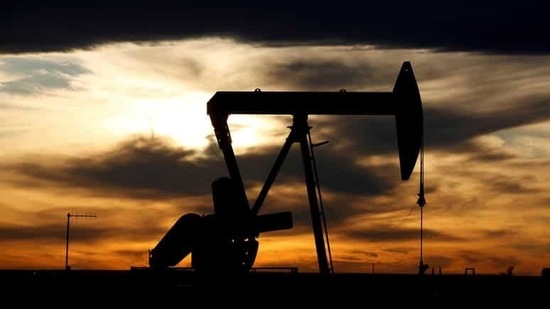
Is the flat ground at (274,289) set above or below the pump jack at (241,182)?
below

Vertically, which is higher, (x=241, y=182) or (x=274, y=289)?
(x=241, y=182)

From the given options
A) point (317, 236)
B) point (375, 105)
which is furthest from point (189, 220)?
point (375, 105)

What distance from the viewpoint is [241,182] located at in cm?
4209

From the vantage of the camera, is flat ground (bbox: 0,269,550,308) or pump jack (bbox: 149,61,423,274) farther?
pump jack (bbox: 149,61,423,274)

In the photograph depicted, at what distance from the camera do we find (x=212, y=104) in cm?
4134

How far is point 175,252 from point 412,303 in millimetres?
10744

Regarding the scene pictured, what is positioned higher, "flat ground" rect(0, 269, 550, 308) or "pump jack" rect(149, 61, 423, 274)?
"pump jack" rect(149, 61, 423, 274)

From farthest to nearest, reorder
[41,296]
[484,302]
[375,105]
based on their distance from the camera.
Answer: [375,105] < [41,296] < [484,302]

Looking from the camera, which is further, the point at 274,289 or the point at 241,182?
the point at 241,182

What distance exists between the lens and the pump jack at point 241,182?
3966 cm

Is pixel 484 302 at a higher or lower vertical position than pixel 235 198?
lower

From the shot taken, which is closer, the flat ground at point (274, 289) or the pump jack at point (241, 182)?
the flat ground at point (274, 289)

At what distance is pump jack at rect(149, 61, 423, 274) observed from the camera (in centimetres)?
3966

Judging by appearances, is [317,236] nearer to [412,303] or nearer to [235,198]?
[235,198]
